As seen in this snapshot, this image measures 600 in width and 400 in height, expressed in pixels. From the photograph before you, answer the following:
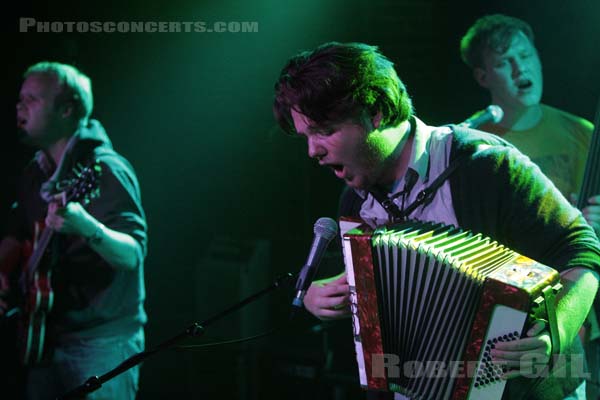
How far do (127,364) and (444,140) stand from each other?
122 cm

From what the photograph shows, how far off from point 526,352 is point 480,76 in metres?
2.15

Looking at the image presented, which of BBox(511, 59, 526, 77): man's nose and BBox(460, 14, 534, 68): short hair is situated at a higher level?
BBox(460, 14, 534, 68): short hair

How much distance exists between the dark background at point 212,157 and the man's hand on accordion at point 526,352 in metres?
2.12

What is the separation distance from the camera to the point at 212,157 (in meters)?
4.15

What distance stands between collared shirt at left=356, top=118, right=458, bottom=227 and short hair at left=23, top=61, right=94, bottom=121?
88.1 inches

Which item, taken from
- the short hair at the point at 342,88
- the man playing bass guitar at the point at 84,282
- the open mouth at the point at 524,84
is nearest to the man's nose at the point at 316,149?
the short hair at the point at 342,88

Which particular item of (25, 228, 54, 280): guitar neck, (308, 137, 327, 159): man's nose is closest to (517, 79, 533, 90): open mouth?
(308, 137, 327, 159): man's nose

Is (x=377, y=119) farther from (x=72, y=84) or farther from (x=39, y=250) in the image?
(x=72, y=84)

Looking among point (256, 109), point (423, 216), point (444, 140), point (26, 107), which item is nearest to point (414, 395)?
point (423, 216)

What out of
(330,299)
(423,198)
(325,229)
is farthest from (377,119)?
(330,299)

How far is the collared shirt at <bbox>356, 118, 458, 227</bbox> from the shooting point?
2.12m

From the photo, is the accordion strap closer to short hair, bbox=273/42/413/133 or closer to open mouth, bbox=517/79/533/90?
short hair, bbox=273/42/413/133

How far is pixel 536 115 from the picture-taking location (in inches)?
130

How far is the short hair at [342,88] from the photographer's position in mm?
2121
